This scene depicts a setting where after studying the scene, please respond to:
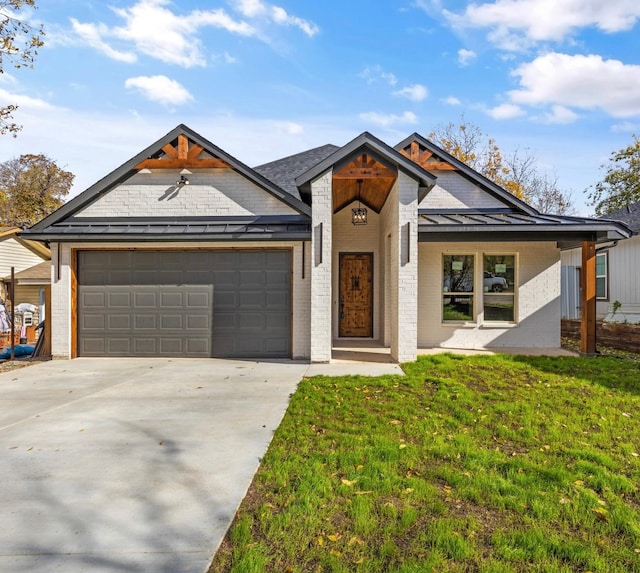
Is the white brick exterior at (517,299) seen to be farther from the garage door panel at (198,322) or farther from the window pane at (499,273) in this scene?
the garage door panel at (198,322)

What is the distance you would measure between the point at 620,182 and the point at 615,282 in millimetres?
19525

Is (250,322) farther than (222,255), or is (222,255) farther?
(222,255)

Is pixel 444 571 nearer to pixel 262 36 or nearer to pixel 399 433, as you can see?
pixel 399 433

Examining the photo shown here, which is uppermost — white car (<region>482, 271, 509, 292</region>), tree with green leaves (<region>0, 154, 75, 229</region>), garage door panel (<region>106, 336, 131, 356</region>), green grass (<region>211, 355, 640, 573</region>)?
tree with green leaves (<region>0, 154, 75, 229</region>)

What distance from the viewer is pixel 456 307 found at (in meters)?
11.0

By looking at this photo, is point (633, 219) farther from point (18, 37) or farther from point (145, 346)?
point (18, 37)

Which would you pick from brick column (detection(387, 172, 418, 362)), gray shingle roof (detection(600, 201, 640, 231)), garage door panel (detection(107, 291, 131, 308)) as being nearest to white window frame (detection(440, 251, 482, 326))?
brick column (detection(387, 172, 418, 362))

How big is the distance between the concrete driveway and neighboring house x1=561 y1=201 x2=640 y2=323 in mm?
11769

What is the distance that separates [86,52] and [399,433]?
1169cm

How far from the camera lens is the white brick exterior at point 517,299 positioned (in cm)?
1080

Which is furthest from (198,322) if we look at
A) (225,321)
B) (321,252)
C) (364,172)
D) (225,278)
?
(364,172)

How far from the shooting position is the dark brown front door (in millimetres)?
12547

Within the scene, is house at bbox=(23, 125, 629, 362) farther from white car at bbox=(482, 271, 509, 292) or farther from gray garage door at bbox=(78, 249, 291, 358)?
white car at bbox=(482, 271, 509, 292)

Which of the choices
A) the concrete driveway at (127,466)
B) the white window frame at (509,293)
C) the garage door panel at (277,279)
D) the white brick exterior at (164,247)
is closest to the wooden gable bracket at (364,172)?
the white brick exterior at (164,247)
